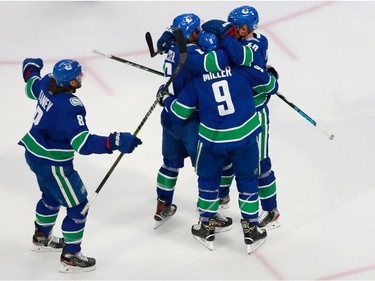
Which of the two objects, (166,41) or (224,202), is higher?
(166,41)

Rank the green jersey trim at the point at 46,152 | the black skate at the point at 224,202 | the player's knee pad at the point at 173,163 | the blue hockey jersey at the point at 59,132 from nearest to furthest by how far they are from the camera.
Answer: the blue hockey jersey at the point at 59,132 < the green jersey trim at the point at 46,152 < the player's knee pad at the point at 173,163 < the black skate at the point at 224,202

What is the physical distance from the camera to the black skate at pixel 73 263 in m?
6.21

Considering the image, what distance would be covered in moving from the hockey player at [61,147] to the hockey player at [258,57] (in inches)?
29.1

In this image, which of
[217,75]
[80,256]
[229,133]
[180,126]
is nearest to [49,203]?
[80,256]

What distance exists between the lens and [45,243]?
6398mm

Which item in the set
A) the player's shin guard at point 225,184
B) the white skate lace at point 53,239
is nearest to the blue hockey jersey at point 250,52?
the player's shin guard at point 225,184

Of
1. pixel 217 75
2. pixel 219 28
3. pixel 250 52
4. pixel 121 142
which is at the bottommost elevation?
pixel 121 142

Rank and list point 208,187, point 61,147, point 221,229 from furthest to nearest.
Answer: point 221,229 < point 208,187 < point 61,147

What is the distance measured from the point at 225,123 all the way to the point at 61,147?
903 mm

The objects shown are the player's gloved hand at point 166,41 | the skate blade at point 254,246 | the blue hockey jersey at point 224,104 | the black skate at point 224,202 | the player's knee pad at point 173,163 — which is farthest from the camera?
the black skate at point 224,202

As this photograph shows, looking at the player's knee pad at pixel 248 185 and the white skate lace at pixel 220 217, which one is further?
the white skate lace at pixel 220 217

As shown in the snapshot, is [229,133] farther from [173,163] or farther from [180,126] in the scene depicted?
[173,163]

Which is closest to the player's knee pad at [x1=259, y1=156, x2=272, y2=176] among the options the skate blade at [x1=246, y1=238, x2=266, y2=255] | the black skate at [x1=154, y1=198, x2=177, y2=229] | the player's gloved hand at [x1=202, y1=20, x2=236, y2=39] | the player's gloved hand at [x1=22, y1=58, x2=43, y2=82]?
the skate blade at [x1=246, y1=238, x2=266, y2=255]

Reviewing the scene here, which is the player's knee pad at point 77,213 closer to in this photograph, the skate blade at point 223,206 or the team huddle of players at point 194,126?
the team huddle of players at point 194,126
